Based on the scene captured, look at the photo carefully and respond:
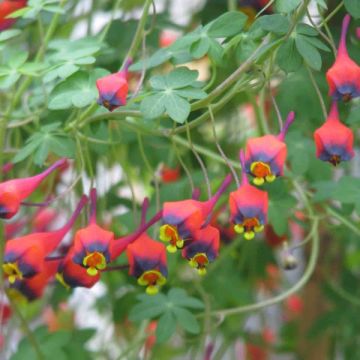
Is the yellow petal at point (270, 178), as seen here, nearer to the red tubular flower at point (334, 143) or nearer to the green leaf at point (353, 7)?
the red tubular flower at point (334, 143)

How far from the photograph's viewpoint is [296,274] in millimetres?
2178

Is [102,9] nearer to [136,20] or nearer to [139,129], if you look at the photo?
[136,20]

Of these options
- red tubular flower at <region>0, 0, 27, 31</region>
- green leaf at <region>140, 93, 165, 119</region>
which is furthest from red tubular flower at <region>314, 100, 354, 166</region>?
red tubular flower at <region>0, 0, 27, 31</region>

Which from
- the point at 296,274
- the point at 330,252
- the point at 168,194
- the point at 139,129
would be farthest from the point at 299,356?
the point at 139,129

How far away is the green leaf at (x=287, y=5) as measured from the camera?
866 mm

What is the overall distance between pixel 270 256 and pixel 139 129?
0.64 m

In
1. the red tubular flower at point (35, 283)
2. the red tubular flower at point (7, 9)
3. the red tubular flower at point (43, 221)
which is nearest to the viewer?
the red tubular flower at point (35, 283)

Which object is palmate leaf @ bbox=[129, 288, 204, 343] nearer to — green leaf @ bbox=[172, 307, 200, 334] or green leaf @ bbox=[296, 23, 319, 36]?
green leaf @ bbox=[172, 307, 200, 334]

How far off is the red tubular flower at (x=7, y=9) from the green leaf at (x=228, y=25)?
0.33 metres

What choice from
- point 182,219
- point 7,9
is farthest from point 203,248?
point 7,9

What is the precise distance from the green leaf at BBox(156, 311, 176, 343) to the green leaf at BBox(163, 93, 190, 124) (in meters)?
0.31

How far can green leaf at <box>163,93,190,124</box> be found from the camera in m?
0.88

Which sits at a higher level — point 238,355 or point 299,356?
point 299,356

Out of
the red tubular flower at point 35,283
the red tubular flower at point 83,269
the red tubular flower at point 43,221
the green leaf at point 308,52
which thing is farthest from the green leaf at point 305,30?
the red tubular flower at point 43,221
